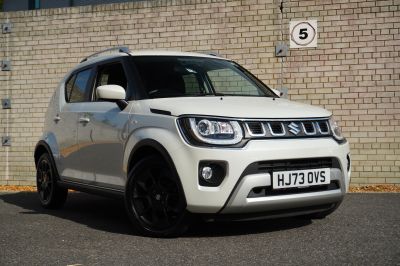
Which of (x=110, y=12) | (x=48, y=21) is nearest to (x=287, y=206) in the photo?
(x=110, y=12)

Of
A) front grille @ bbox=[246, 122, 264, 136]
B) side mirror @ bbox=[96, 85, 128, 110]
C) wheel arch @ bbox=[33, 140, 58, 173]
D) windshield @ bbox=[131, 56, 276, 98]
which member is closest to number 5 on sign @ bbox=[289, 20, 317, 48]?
windshield @ bbox=[131, 56, 276, 98]

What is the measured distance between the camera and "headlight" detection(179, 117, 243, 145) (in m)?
4.32

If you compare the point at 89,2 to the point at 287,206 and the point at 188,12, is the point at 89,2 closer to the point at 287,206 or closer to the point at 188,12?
the point at 188,12

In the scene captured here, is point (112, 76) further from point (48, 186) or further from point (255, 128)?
point (255, 128)

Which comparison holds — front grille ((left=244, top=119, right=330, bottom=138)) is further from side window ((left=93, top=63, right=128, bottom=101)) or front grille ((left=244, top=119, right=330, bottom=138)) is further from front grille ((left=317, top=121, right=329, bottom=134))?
side window ((left=93, top=63, right=128, bottom=101))

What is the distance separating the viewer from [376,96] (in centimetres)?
916

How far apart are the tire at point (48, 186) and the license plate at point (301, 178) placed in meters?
3.19

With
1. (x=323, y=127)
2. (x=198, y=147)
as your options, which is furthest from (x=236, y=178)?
(x=323, y=127)

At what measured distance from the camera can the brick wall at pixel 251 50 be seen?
9.16m

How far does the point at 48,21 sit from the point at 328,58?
5526 mm

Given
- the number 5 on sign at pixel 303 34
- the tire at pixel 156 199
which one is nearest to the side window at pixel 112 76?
the tire at pixel 156 199

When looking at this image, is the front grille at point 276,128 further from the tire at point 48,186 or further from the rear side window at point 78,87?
the tire at point 48,186

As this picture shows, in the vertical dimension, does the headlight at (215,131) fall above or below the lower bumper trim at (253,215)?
above

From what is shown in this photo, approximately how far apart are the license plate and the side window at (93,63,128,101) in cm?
188
